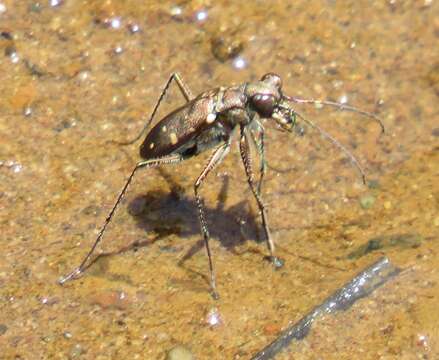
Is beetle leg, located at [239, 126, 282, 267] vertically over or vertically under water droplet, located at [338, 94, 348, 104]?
over

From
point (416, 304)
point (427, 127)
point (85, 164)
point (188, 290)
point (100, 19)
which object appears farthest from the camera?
point (100, 19)

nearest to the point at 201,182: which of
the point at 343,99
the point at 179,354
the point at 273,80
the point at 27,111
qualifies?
the point at 273,80

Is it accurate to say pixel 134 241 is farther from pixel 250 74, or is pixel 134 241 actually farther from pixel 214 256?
pixel 250 74

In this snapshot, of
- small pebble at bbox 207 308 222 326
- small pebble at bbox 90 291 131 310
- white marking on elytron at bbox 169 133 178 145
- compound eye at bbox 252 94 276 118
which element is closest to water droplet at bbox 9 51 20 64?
white marking on elytron at bbox 169 133 178 145

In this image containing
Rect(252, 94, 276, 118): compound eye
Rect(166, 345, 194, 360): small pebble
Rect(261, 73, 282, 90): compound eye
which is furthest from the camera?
Rect(261, 73, 282, 90): compound eye

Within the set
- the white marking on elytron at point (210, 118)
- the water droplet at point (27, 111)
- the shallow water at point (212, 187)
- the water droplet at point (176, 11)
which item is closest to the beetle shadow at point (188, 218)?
the shallow water at point (212, 187)

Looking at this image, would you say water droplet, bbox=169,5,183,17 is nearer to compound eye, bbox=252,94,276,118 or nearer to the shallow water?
the shallow water

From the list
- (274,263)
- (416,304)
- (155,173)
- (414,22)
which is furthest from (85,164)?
(414,22)

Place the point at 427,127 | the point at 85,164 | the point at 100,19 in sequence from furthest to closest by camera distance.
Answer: the point at 100,19
the point at 427,127
the point at 85,164
